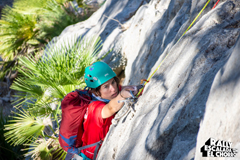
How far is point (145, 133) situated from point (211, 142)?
68 cm

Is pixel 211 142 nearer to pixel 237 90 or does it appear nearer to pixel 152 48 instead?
pixel 237 90

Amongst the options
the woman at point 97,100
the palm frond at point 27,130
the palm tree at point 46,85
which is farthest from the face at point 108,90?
the palm frond at point 27,130

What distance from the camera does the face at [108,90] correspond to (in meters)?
2.45

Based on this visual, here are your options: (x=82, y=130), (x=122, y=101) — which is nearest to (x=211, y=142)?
(x=122, y=101)

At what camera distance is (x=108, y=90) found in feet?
8.15

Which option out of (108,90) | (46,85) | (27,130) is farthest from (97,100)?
(27,130)

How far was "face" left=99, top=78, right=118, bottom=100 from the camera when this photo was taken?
2.45 m

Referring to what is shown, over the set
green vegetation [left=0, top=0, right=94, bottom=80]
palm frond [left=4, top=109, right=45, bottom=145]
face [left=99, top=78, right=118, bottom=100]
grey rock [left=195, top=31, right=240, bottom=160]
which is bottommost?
palm frond [left=4, top=109, right=45, bottom=145]

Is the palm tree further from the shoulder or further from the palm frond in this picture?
the shoulder

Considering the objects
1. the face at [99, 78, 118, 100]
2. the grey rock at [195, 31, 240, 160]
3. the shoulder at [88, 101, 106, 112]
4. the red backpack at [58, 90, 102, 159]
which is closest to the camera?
the grey rock at [195, 31, 240, 160]

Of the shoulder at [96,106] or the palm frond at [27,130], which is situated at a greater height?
the shoulder at [96,106]

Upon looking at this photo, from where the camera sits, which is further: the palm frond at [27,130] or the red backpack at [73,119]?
the palm frond at [27,130]

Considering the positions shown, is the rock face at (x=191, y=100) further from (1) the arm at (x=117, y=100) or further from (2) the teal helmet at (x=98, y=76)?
(2) the teal helmet at (x=98, y=76)

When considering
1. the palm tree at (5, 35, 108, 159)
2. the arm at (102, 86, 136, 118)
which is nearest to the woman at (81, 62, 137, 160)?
the arm at (102, 86, 136, 118)
